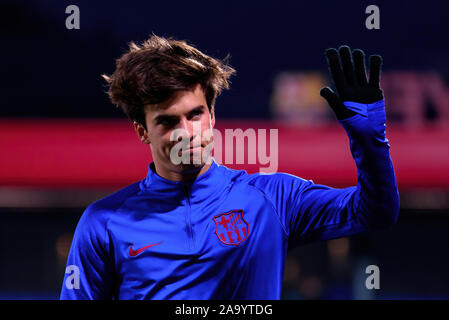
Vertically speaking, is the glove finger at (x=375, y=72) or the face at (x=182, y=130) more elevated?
the glove finger at (x=375, y=72)

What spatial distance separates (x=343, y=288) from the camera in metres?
5.79

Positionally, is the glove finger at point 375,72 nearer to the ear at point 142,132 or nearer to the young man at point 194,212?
the young man at point 194,212

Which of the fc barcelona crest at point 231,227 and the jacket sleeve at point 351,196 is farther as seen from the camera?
the fc barcelona crest at point 231,227

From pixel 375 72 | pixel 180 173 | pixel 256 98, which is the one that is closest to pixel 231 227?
pixel 180 173

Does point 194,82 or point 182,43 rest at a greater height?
point 182,43

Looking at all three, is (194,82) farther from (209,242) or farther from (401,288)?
(401,288)

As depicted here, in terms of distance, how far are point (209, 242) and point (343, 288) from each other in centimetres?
461

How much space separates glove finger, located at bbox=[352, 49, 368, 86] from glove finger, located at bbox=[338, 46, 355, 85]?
0.5 inches

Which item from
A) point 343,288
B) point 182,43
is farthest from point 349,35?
point 182,43

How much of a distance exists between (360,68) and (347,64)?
35mm

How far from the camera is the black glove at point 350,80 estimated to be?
135cm

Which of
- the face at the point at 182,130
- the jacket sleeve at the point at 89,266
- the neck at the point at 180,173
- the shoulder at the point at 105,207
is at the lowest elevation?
the jacket sleeve at the point at 89,266

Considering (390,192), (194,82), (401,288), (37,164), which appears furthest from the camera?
(401,288)

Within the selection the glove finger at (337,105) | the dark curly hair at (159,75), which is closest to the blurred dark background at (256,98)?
the dark curly hair at (159,75)
